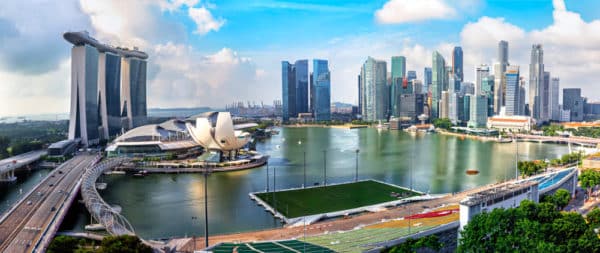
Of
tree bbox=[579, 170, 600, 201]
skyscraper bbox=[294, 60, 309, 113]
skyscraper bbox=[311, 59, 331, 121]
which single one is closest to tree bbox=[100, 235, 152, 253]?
tree bbox=[579, 170, 600, 201]

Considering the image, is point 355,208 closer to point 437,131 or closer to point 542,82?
point 437,131

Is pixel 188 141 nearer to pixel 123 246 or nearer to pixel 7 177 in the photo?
pixel 7 177

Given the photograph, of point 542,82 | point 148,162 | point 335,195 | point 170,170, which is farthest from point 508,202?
point 542,82

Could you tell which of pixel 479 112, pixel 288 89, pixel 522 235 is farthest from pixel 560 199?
pixel 288 89

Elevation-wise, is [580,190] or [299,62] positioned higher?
[299,62]

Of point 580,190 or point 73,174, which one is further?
point 73,174
